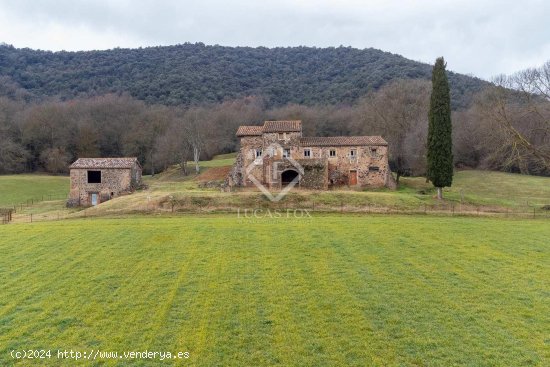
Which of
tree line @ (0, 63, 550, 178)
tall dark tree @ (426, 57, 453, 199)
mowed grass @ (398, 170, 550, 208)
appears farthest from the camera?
tree line @ (0, 63, 550, 178)

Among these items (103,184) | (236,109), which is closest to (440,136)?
(103,184)

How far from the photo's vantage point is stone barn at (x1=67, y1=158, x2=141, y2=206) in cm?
4131

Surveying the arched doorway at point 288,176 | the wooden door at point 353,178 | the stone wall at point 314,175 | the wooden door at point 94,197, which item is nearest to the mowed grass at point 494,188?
the wooden door at point 353,178

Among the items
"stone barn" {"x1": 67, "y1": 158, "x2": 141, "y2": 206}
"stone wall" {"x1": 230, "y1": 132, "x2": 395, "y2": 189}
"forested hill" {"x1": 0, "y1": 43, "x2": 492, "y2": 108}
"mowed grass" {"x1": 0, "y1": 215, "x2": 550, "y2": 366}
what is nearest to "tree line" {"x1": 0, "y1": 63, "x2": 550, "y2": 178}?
"forested hill" {"x1": 0, "y1": 43, "x2": 492, "y2": 108}

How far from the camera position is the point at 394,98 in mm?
57125

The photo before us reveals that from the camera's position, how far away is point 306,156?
3903 centimetres

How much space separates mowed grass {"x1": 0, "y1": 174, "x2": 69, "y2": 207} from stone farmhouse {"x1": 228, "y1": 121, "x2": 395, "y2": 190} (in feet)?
80.3

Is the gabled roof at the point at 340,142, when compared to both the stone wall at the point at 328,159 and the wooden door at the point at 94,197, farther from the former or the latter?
the wooden door at the point at 94,197

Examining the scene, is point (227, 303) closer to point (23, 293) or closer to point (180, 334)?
point (180, 334)

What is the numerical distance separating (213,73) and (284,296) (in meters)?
87.9

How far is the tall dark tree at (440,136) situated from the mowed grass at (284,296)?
42.6ft

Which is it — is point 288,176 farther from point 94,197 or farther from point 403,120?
point 403,120

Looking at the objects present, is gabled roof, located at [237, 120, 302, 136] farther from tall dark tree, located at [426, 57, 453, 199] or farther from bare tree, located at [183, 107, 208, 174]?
bare tree, located at [183, 107, 208, 174]

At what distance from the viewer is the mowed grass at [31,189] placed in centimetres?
4744
